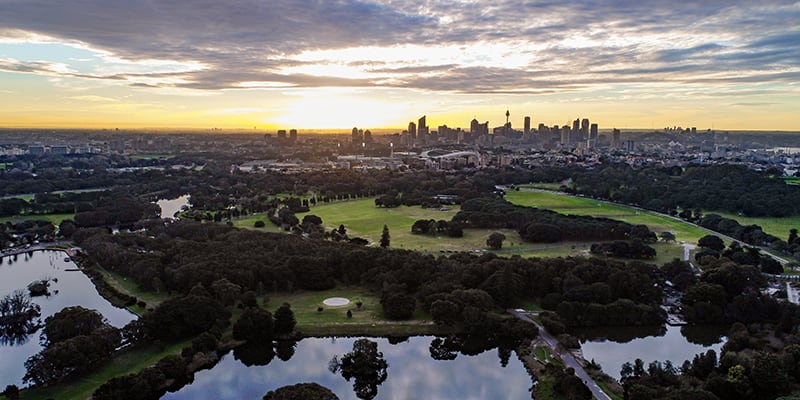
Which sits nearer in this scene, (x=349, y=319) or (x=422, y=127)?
(x=349, y=319)

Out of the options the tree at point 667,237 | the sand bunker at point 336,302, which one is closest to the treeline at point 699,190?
the tree at point 667,237

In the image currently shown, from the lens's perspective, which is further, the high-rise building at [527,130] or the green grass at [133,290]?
the high-rise building at [527,130]

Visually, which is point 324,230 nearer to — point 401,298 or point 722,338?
point 401,298

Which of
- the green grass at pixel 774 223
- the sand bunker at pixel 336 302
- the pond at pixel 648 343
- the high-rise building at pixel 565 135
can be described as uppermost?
the high-rise building at pixel 565 135

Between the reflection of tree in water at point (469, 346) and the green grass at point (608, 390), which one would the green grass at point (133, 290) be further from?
the green grass at point (608, 390)

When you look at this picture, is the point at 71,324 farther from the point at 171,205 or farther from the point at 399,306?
the point at 171,205

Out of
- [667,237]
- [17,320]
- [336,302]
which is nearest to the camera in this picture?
[17,320]

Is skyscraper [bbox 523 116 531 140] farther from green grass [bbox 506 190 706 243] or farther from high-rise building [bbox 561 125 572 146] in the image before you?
green grass [bbox 506 190 706 243]

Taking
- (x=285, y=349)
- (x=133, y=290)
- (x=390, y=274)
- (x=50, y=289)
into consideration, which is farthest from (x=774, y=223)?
(x=50, y=289)
